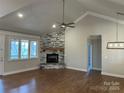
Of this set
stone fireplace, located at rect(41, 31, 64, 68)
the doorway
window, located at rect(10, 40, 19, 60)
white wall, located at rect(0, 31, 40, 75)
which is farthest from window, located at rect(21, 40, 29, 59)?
the doorway

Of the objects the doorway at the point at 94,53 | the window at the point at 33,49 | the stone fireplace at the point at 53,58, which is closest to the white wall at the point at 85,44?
the stone fireplace at the point at 53,58

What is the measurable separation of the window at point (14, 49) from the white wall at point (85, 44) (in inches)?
142

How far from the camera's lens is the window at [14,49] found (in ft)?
A: 23.7

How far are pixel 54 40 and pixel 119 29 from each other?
15.7ft

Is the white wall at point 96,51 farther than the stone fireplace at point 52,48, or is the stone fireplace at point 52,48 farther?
the stone fireplace at point 52,48

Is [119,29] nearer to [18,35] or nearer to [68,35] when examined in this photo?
[68,35]

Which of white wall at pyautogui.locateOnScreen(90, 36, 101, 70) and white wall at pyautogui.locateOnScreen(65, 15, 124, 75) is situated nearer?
white wall at pyautogui.locateOnScreen(65, 15, 124, 75)

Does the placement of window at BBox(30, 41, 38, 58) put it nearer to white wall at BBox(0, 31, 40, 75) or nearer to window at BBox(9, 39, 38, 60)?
window at BBox(9, 39, 38, 60)

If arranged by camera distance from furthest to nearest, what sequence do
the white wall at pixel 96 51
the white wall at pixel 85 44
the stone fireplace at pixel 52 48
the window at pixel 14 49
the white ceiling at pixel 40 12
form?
the stone fireplace at pixel 52 48
the white wall at pixel 96 51
the window at pixel 14 49
the white wall at pixel 85 44
the white ceiling at pixel 40 12

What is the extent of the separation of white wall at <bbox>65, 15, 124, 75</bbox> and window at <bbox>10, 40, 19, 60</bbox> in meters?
3.60

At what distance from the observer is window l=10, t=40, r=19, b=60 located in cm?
722

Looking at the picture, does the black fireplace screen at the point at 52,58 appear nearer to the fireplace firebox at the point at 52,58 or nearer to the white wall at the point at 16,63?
the fireplace firebox at the point at 52,58

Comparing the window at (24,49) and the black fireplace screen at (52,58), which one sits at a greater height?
the window at (24,49)

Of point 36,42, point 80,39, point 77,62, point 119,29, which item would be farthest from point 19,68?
point 119,29
